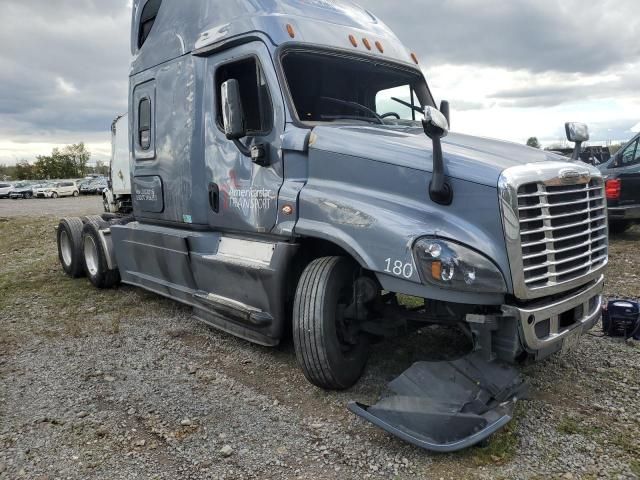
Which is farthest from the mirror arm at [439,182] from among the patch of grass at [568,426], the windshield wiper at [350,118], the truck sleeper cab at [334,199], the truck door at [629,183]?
the truck door at [629,183]

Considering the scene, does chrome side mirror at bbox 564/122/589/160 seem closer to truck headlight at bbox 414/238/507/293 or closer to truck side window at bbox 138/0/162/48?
truck headlight at bbox 414/238/507/293

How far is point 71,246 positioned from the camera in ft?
27.6

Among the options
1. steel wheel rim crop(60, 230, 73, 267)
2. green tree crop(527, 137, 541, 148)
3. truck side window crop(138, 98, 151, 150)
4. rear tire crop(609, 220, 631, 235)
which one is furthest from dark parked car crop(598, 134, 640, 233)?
steel wheel rim crop(60, 230, 73, 267)

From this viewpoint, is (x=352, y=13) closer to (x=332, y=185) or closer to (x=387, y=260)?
(x=332, y=185)

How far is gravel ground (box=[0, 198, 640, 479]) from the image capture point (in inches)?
128

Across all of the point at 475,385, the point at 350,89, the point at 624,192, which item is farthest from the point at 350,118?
the point at 624,192

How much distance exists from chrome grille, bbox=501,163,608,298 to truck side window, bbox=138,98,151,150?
436cm

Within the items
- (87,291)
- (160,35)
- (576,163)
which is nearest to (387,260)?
(576,163)

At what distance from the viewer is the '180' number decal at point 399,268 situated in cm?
353

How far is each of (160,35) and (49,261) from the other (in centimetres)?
600

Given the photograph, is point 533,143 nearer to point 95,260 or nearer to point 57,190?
point 95,260

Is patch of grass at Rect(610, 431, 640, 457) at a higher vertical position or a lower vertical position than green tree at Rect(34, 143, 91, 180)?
lower

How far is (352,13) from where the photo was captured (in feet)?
17.7

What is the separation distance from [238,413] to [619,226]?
9.81 m
